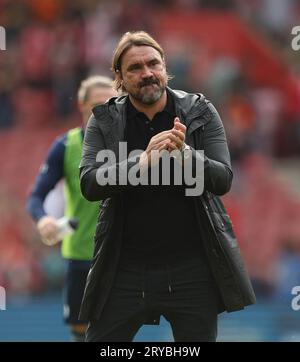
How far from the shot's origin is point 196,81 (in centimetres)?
1571

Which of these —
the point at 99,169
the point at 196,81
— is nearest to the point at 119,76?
the point at 99,169

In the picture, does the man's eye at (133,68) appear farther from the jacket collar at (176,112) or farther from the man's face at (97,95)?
the man's face at (97,95)

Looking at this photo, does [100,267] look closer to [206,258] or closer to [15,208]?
[206,258]

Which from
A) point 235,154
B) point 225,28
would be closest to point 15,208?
point 235,154

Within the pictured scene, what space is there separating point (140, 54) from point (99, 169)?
1.84ft

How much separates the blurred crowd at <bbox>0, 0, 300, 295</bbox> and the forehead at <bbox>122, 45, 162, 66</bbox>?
819cm

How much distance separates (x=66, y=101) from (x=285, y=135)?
9.67 feet

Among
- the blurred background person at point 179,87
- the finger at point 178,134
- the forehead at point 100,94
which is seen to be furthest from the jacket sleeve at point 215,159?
the blurred background person at point 179,87

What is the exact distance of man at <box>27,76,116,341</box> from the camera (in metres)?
7.20

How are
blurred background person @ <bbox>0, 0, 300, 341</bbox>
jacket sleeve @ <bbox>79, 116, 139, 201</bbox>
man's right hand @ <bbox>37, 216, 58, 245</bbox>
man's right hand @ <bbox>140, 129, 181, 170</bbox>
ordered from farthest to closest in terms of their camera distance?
blurred background person @ <bbox>0, 0, 300, 341</bbox>
man's right hand @ <bbox>37, 216, 58, 245</bbox>
jacket sleeve @ <bbox>79, 116, 139, 201</bbox>
man's right hand @ <bbox>140, 129, 181, 170</bbox>

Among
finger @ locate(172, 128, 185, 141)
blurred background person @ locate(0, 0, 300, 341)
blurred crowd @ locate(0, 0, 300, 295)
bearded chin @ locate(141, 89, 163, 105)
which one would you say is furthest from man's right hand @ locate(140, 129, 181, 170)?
blurred crowd @ locate(0, 0, 300, 295)

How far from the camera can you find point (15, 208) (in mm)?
14797

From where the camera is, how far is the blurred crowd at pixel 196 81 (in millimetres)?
14117

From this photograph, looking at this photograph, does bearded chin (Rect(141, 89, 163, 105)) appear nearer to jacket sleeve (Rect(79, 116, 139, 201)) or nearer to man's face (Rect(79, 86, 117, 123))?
jacket sleeve (Rect(79, 116, 139, 201))
